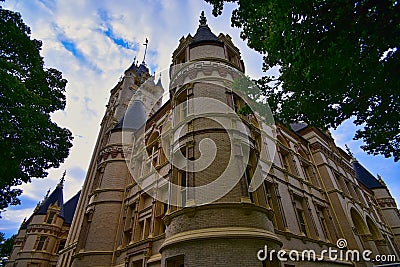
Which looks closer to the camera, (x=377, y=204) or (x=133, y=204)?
(x=133, y=204)

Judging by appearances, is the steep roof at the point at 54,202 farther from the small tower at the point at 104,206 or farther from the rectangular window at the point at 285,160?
the rectangular window at the point at 285,160

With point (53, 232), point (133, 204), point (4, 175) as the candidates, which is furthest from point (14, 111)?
point (53, 232)

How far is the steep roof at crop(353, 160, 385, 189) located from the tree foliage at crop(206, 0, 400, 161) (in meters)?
31.8

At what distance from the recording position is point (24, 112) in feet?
32.8

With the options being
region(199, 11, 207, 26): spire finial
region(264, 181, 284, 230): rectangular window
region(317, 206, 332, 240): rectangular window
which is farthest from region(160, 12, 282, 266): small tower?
region(317, 206, 332, 240): rectangular window

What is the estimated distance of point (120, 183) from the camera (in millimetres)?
18922

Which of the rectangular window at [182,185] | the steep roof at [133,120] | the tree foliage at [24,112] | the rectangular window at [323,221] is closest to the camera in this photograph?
the tree foliage at [24,112]

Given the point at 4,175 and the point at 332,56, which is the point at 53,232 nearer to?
the point at 4,175

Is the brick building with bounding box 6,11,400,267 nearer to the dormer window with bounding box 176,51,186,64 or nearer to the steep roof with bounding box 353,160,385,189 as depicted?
the dormer window with bounding box 176,51,186,64

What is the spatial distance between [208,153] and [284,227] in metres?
6.38

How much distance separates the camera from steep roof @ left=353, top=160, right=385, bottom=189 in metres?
34.8

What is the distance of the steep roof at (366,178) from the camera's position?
34.8 m

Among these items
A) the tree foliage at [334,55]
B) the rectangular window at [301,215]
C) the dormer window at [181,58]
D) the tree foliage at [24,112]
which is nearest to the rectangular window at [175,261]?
the tree foliage at [334,55]

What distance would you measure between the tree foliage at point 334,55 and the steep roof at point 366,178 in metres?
31.8
